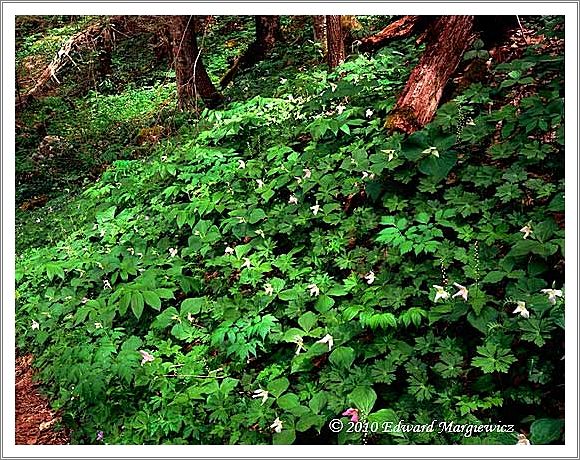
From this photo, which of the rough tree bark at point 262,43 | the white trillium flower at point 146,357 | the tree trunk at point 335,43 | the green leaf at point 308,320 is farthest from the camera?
the rough tree bark at point 262,43

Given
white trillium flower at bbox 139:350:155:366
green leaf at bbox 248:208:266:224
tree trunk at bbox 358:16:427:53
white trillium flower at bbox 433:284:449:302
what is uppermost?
tree trunk at bbox 358:16:427:53

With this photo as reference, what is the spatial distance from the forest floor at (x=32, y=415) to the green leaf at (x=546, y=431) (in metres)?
2.17

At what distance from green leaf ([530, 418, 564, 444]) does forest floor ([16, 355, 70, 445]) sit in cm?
217

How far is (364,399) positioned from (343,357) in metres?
0.20

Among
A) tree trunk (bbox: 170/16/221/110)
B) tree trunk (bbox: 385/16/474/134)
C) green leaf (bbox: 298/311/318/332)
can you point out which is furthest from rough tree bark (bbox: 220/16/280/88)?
green leaf (bbox: 298/311/318/332)

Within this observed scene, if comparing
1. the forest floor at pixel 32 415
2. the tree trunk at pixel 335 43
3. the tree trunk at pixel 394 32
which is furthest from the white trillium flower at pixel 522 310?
the tree trunk at pixel 335 43

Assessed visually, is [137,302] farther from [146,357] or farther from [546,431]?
[546,431]

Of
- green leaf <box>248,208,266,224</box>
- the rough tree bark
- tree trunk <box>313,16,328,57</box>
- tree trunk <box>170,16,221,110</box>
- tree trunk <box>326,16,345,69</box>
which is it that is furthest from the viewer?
the rough tree bark

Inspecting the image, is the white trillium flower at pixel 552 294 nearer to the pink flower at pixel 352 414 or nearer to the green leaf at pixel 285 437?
the pink flower at pixel 352 414

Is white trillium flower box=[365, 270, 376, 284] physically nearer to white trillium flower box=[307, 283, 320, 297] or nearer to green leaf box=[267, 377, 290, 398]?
white trillium flower box=[307, 283, 320, 297]

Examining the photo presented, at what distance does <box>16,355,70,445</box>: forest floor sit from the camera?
2.98 meters

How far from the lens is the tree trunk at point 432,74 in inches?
133

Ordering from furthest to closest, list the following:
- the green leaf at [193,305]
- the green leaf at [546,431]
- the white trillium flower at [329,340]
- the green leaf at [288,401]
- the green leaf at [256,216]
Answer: the green leaf at [256,216], the green leaf at [193,305], the white trillium flower at [329,340], the green leaf at [288,401], the green leaf at [546,431]

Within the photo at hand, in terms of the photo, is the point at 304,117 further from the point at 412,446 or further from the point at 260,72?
the point at 260,72
